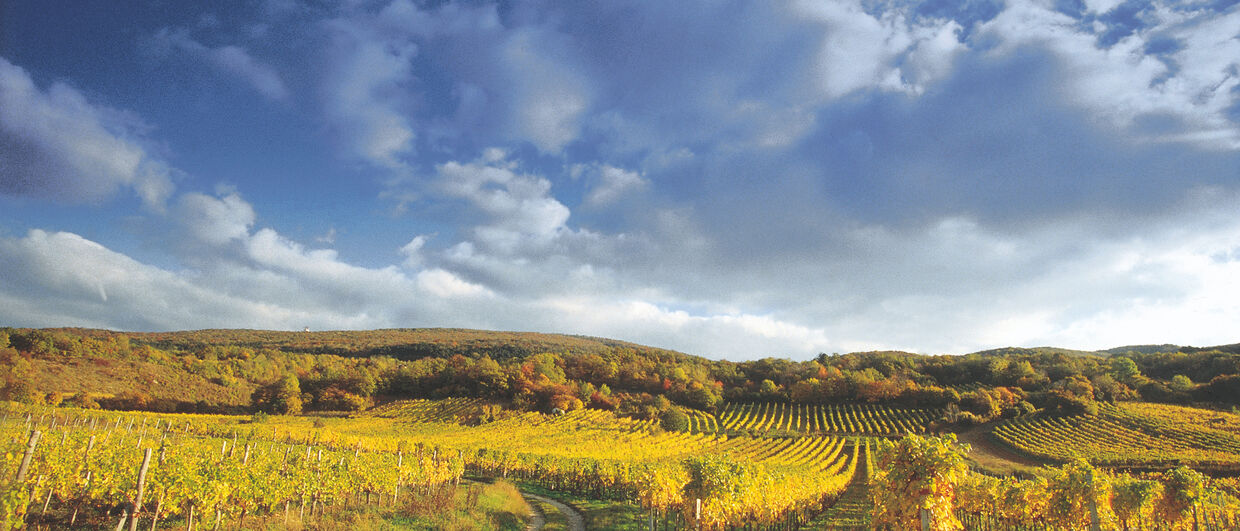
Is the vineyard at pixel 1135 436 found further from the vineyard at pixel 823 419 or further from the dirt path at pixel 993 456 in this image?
the vineyard at pixel 823 419

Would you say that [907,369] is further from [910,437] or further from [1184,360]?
[910,437]

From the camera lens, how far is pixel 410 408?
93.2 metres

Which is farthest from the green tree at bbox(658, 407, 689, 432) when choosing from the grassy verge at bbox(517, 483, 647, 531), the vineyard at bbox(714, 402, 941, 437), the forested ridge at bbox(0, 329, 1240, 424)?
the grassy verge at bbox(517, 483, 647, 531)

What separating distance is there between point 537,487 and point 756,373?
101635mm

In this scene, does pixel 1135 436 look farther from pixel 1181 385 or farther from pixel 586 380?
pixel 586 380

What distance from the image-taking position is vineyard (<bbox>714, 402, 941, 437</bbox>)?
3282 inches

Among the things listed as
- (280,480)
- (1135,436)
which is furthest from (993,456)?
(280,480)

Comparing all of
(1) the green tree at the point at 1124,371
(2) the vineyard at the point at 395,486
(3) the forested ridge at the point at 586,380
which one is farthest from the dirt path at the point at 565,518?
(1) the green tree at the point at 1124,371

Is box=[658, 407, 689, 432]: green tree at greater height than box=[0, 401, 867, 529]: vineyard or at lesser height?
lesser

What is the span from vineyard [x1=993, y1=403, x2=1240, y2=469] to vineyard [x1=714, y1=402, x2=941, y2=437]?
41.0 ft

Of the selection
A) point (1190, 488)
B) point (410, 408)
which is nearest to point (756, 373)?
point (410, 408)

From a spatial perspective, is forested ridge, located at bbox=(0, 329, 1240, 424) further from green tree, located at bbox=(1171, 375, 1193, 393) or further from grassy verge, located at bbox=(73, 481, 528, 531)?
grassy verge, located at bbox=(73, 481, 528, 531)

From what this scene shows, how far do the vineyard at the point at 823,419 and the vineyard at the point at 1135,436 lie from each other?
41.0 feet

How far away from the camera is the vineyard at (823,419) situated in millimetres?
83375
